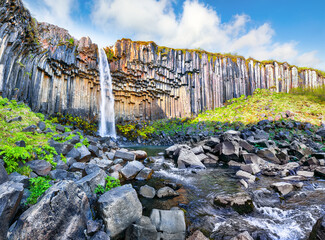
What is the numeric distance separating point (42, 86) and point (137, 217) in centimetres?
1700

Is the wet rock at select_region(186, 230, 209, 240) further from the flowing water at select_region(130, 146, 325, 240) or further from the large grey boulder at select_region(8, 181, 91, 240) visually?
the large grey boulder at select_region(8, 181, 91, 240)

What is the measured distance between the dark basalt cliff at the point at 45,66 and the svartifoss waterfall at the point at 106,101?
30.8 inches

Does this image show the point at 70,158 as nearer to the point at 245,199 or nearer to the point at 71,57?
the point at 245,199

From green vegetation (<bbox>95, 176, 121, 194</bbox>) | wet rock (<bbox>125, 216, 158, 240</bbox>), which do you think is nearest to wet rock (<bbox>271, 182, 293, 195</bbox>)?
wet rock (<bbox>125, 216, 158, 240</bbox>)

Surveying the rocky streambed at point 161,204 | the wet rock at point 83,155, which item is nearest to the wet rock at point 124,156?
the rocky streambed at point 161,204

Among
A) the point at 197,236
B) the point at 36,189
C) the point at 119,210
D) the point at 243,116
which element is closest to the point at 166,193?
the point at 197,236

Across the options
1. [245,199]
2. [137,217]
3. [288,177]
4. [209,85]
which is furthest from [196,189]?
[209,85]

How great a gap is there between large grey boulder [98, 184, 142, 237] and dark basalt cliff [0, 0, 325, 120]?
11.3 metres

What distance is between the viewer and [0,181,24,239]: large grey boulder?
2.31m

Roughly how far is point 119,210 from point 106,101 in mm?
20673

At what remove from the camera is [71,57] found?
17.8 metres

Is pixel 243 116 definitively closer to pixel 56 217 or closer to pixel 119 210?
pixel 119 210

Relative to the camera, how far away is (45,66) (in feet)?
50.1

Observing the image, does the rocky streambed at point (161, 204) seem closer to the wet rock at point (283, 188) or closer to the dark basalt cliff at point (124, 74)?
the wet rock at point (283, 188)
